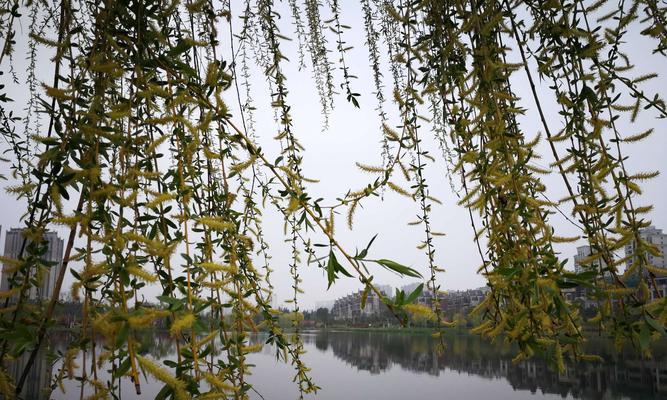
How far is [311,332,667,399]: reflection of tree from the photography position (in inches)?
454

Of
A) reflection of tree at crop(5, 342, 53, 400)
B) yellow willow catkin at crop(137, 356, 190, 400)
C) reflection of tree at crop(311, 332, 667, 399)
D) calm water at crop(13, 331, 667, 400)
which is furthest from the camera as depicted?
reflection of tree at crop(311, 332, 667, 399)

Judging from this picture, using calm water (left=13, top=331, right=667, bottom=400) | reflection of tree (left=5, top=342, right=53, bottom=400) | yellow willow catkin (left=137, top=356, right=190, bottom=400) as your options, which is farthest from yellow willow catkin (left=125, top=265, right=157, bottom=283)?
calm water (left=13, top=331, right=667, bottom=400)

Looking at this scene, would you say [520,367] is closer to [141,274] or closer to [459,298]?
[459,298]

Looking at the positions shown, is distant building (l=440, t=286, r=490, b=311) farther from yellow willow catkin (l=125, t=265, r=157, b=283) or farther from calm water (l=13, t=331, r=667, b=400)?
calm water (l=13, t=331, r=667, b=400)

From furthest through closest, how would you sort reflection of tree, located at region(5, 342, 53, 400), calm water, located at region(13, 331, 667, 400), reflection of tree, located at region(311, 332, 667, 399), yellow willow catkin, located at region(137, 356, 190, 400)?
reflection of tree, located at region(311, 332, 667, 399)
calm water, located at region(13, 331, 667, 400)
reflection of tree, located at region(5, 342, 53, 400)
yellow willow catkin, located at region(137, 356, 190, 400)

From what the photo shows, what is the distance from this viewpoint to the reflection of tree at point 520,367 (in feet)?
37.9

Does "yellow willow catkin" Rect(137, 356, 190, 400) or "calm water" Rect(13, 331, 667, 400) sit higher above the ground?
"yellow willow catkin" Rect(137, 356, 190, 400)

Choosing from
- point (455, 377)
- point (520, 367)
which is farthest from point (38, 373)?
point (520, 367)

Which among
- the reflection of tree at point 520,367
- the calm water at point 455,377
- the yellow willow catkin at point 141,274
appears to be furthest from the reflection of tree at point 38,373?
the reflection of tree at point 520,367

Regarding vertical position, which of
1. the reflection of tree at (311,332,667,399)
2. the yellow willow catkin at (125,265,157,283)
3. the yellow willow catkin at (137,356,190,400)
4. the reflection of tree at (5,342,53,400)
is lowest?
the reflection of tree at (311,332,667,399)

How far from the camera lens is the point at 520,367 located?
53.4 ft

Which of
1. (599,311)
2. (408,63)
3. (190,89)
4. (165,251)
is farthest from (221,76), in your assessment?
(599,311)

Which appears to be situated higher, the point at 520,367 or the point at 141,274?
the point at 141,274

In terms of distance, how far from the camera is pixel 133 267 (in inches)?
18.0
